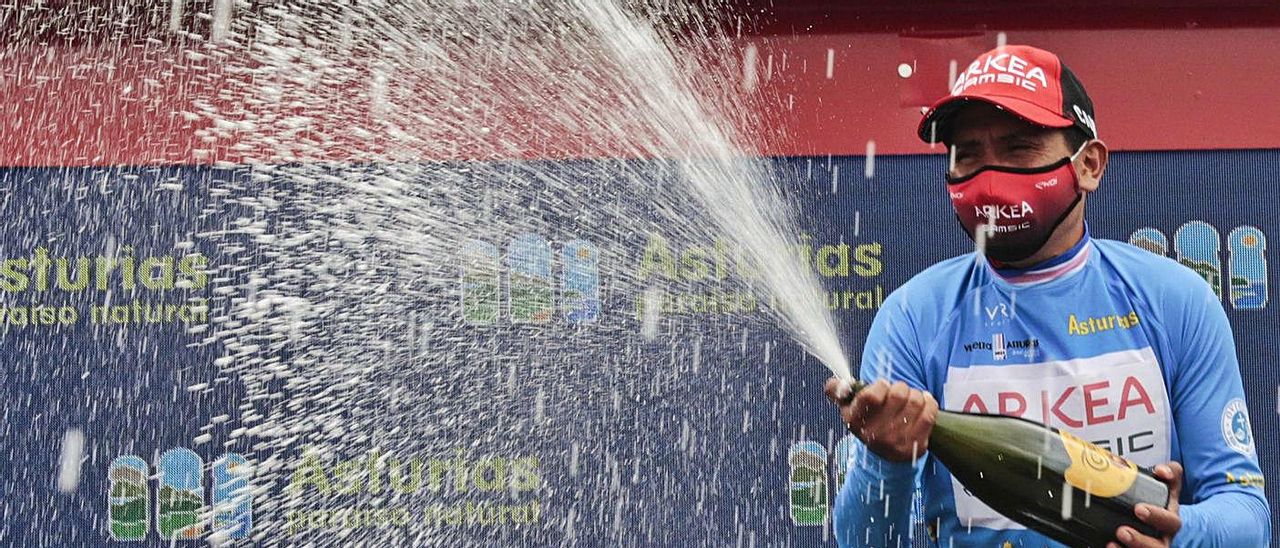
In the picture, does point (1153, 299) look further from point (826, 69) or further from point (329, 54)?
point (329, 54)

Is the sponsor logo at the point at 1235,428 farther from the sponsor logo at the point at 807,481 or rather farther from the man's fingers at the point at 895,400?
the sponsor logo at the point at 807,481

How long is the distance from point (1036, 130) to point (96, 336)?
4280mm

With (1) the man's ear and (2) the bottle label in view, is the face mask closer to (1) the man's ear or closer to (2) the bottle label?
(1) the man's ear

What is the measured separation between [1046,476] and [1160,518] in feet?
0.63

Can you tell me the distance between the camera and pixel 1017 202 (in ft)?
7.00

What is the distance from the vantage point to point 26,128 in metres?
5.05

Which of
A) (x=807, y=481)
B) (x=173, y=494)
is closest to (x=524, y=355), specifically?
(x=807, y=481)

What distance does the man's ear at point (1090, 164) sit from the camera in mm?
2213

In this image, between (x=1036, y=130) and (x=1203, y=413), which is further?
(x=1036, y=130)

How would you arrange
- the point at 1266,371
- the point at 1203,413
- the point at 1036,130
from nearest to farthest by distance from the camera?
the point at 1203,413 < the point at 1036,130 < the point at 1266,371

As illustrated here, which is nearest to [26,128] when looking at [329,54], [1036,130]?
[329,54]

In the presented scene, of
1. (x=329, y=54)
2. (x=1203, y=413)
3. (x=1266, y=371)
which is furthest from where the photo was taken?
(x=329, y=54)

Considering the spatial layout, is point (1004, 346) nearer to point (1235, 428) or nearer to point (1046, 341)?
point (1046, 341)

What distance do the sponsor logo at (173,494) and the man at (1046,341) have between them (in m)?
3.64
